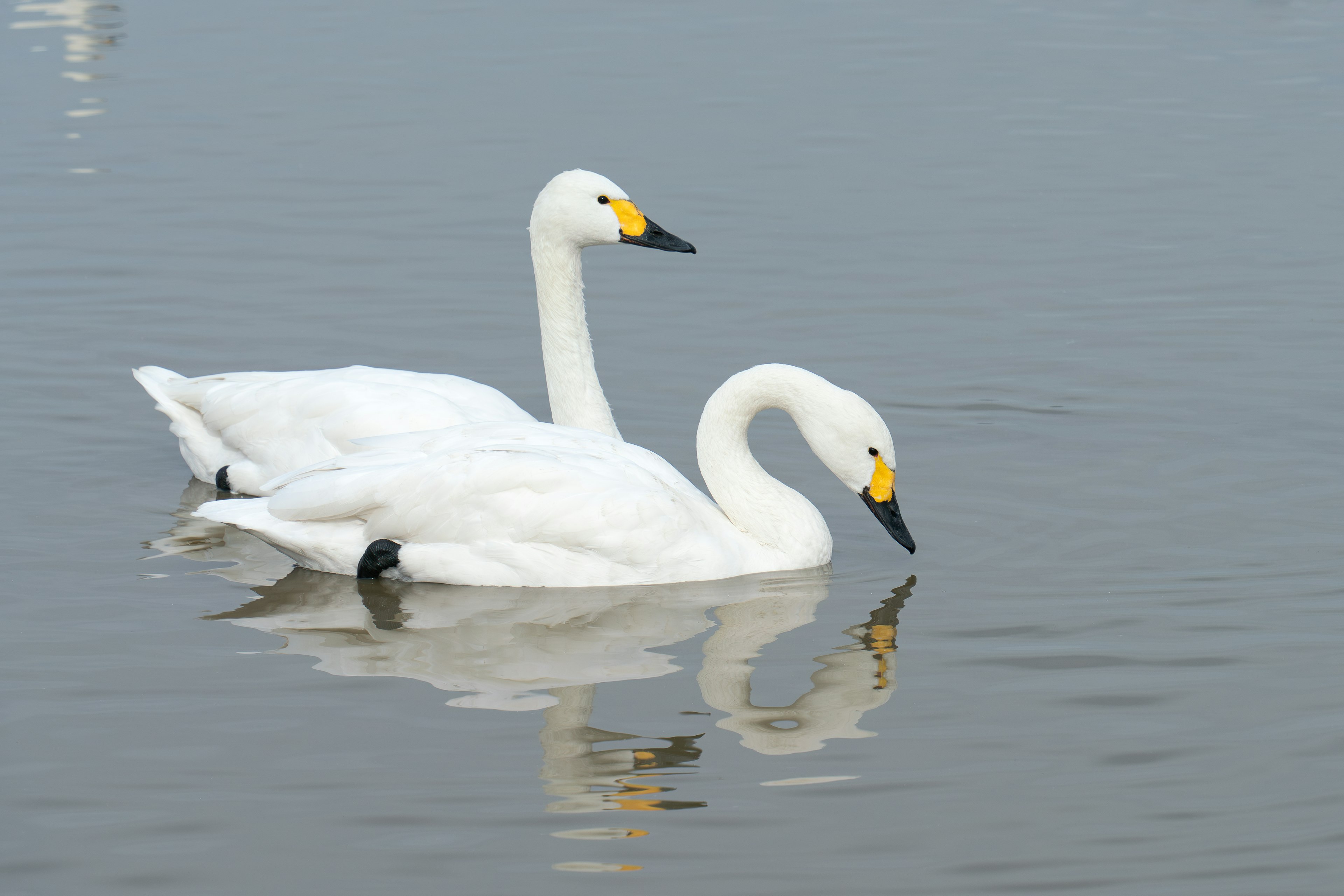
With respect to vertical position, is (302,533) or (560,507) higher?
(560,507)

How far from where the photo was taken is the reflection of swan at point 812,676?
636 cm

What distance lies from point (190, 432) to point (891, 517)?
3770 millimetres

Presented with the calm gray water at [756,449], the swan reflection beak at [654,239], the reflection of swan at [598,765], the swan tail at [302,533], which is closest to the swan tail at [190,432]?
the calm gray water at [756,449]

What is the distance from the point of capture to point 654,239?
9.41 m

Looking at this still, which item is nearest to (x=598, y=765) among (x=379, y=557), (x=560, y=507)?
(x=560, y=507)

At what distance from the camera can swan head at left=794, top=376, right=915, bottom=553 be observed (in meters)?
8.16

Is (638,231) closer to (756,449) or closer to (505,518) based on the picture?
(756,449)

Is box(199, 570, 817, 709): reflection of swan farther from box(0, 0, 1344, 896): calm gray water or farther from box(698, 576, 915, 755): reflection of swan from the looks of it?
box(698, 576, 915, 755): reflection of swan

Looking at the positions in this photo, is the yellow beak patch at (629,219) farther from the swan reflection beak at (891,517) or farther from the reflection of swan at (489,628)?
the reflection of swan at (489,628)

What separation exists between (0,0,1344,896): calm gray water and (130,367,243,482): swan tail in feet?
0.69

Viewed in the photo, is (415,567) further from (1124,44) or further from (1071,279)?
(1124,44)

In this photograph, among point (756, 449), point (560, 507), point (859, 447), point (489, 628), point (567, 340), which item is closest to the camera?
point (489, 628)

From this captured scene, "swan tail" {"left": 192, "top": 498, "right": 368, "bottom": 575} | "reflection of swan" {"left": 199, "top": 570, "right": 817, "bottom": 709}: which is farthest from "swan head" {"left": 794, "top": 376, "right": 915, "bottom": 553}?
"swan tail" {"left": 192, "top": 498, "right": 368, "bottom": 575}

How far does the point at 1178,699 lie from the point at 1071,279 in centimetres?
645
